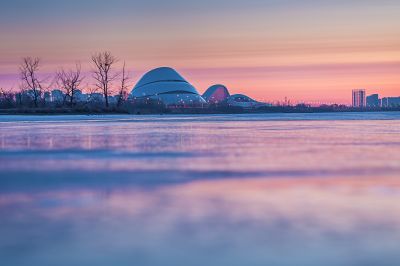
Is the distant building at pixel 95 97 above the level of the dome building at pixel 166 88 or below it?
below

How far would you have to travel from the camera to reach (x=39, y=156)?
1345 cm

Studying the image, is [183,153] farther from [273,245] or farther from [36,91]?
[36,91]

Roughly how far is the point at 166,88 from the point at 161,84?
91.6 inches

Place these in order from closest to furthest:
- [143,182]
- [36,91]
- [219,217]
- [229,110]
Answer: [219,217], [143,182], [36,91], [229,110]

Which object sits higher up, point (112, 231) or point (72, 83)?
point (72, 83)

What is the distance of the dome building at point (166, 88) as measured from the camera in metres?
150

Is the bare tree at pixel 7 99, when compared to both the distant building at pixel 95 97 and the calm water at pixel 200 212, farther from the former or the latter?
the calm water at pixel 200 212

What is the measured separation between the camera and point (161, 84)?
504ft

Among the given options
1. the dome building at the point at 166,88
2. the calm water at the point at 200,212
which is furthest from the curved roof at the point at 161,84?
the calm water at the point at 200,212

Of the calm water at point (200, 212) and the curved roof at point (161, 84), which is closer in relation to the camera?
the calm water at point (200, 212)

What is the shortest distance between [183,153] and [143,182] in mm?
5269

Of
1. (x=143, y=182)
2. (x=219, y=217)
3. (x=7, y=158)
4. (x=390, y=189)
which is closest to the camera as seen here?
(x=219, y=217)

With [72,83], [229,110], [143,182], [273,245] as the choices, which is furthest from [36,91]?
[273,245]

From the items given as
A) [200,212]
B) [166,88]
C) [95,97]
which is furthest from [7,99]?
[166,88]
